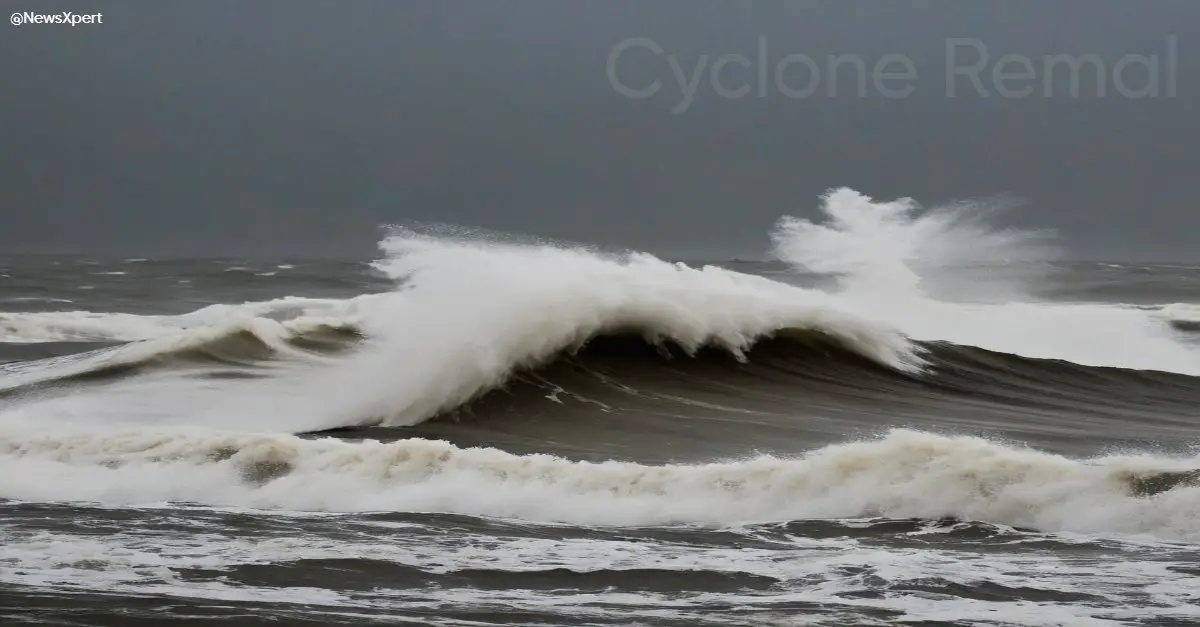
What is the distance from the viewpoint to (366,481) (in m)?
8.92

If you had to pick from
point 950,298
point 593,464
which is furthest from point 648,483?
point 950,298

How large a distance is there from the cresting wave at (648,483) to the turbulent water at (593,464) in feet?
0.08

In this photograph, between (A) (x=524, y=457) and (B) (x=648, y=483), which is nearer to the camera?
(B) (x=648, y=483)

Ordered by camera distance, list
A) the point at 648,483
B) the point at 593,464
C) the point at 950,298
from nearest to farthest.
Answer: the point at 648,483, the point at 593,464, the point at 950,298

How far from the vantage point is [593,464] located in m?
9.25

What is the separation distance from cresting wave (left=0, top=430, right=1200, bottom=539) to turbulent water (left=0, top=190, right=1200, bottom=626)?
2cm

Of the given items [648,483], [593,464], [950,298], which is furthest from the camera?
[950,298]

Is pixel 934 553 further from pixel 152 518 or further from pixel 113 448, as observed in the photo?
pixel 113 448

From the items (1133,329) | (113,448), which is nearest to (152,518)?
(113,448)

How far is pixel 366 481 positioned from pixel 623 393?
427 centimetres

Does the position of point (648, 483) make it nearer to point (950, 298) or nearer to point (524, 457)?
point (524, 457)

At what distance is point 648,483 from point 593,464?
0.60m

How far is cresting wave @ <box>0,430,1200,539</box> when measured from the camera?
8109 millimetres

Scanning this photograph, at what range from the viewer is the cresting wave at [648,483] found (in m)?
8.11
